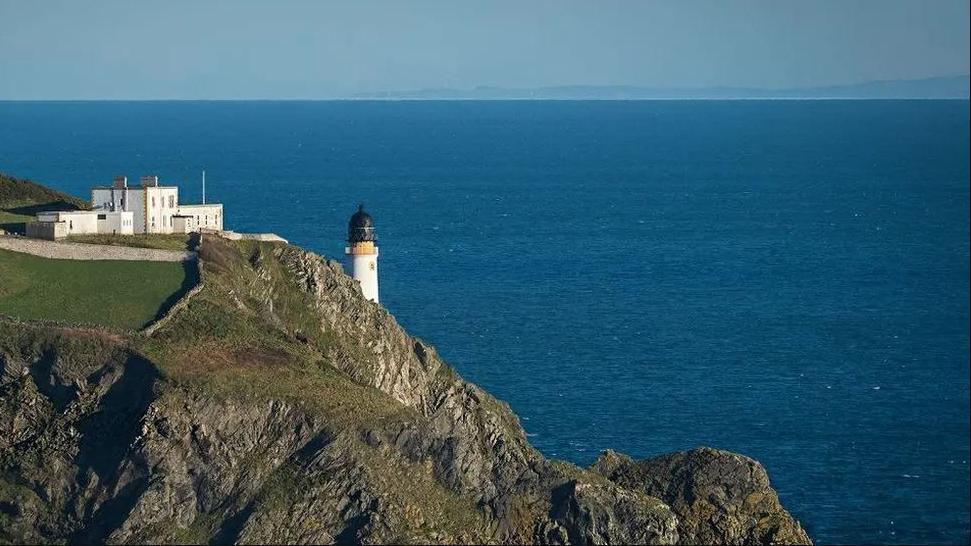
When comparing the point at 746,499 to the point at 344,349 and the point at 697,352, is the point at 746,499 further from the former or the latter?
the point at 697,352

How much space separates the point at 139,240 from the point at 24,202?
48.8ft

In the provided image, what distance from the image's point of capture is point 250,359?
3204 inches

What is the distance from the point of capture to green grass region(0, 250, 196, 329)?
279ft

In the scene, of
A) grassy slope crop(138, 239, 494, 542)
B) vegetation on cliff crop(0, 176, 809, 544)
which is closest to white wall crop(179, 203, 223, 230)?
grassy slope crop(138, 239, 494, 542)

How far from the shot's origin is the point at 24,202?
106250mm

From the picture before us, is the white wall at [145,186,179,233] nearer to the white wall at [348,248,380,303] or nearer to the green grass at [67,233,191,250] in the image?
the green grass at [67,233,191,250]

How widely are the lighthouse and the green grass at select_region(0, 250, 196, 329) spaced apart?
11.4 metres

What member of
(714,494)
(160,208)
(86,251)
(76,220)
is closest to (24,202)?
(160,208)

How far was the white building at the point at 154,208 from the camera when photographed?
96250 mm

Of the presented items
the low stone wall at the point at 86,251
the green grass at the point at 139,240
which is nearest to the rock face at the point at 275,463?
the low stone wall at the point at 86,251

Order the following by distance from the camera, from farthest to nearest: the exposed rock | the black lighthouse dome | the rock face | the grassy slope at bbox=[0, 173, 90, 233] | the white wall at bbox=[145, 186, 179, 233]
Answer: the grassy slope at bbox=[0, 173, 90, 233] → the black lighthouse dome → the white wall at bbox=[145, 186, 179, 233] → the exposed rock → the rock face

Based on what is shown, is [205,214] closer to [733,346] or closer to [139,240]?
[139,240]

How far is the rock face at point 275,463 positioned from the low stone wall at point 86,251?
5.30 meters

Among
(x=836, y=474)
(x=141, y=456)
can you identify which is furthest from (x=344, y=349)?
(x=836, y=474)
